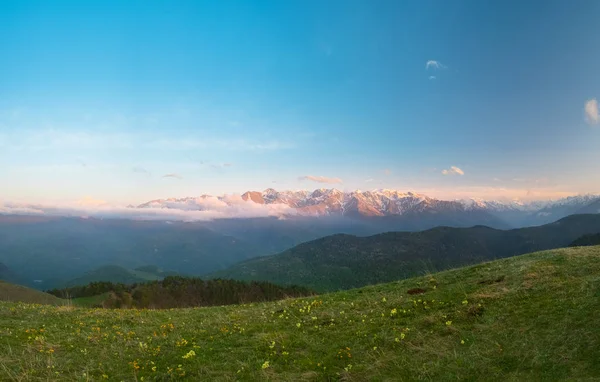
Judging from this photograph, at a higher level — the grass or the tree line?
the grass

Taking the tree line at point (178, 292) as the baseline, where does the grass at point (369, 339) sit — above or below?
above

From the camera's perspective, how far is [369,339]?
1457cm

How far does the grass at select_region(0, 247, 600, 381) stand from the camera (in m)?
11.4

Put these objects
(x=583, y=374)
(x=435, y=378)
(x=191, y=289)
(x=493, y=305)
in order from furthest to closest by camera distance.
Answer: (x=191, y=289)
(x=493, y=305)
(x=435, y=378)
(x=583, y=374)

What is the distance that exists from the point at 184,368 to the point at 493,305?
13940 mm

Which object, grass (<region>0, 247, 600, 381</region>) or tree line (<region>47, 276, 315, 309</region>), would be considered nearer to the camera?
grass (<region>0, 247, 600, 381</region>)

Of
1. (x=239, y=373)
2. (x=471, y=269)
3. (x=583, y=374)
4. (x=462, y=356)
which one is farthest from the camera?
(x=471, y=269)

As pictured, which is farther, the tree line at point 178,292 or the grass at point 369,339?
the tree line at point 178,292

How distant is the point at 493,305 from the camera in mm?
15766

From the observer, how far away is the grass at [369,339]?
11430mm

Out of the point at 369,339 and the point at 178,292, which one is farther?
the point at 178,292

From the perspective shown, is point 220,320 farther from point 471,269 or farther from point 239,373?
point 471,269

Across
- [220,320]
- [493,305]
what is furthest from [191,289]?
[493,305]

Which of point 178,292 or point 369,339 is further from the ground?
point 369,339
